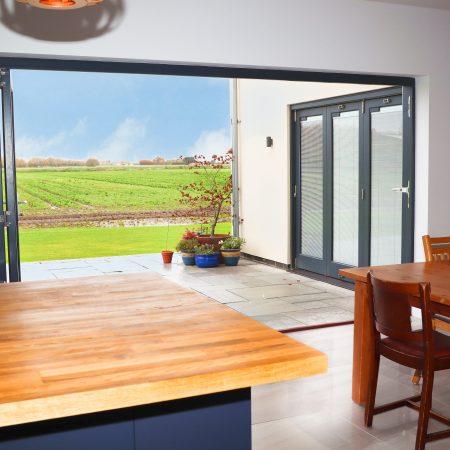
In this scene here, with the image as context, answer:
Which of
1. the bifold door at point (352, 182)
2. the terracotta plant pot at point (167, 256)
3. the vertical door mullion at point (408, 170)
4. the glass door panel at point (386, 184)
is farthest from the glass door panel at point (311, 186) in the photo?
the terracotta plant pot at point (167, 256)

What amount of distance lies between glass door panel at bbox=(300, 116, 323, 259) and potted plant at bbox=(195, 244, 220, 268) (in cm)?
141

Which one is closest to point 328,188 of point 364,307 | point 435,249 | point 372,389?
point 435,249

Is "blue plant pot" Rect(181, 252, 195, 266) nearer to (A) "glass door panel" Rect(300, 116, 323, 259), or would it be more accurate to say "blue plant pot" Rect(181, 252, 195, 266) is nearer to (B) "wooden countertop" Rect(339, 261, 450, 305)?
(A) "glass door panel" Rect(300, 116, 323, 259)

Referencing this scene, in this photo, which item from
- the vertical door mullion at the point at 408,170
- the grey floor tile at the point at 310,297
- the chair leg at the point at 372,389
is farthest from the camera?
the grey floor tile at the point at 310,297

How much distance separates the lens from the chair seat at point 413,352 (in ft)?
9.86

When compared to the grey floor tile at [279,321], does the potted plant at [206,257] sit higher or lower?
higher

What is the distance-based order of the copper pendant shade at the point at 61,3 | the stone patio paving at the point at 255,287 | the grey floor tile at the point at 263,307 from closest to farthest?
1. the copper pendant shade at the point at 61,3
2. the stone patio paving at the point at 255,287
3. the grey floor tile at the point at 263,307

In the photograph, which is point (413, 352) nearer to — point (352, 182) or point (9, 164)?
point (9, 164)

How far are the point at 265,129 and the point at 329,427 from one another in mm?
6030

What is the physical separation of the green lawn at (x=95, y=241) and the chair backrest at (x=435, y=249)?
9.08m

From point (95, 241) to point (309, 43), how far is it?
9004 mm

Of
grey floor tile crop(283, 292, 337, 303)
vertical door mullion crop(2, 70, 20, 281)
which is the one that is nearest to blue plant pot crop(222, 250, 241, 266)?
grey floor tile crop(283, 292, 337, 303)

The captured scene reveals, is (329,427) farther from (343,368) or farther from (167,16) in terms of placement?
(167,16)

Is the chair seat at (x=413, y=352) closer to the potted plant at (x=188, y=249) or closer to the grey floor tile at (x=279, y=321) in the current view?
the grey floor tile at (x=279, y=321)
